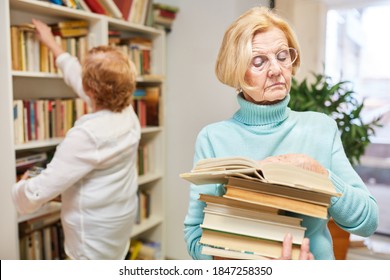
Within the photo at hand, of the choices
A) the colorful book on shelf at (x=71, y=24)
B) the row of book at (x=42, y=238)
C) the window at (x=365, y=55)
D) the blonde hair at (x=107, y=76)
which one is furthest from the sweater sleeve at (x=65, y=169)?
the window at (x=365, y=55)

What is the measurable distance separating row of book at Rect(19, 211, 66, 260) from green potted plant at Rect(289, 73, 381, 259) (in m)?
1.14

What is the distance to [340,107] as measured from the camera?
1.42 meters

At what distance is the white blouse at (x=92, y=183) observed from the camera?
125cm

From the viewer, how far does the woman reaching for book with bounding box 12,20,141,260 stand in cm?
126

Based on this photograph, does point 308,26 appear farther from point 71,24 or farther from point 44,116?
point 44,116

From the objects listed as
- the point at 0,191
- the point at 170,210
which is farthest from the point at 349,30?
the point at 0,191

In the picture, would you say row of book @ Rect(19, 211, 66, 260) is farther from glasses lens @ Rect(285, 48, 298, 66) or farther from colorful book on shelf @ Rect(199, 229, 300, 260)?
glasses lens @ Rect(285, 48, 298, 66)

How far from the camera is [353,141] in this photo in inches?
58.1

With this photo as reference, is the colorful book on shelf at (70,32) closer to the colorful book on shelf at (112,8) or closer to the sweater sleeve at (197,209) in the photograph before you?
the colorful book on shelf at (112,8)

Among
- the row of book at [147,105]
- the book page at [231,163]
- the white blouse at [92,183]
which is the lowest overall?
the white blouse at [92,183]

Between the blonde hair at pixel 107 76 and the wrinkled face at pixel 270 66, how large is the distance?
636mm

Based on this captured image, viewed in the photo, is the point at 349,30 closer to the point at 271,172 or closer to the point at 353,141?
the point at 353,141

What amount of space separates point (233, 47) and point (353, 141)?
854 mm

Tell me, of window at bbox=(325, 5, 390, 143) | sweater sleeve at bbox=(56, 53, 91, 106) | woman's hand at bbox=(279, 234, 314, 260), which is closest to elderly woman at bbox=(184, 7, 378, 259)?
woman's hand at bbox=(279, 234, 314, 260)
